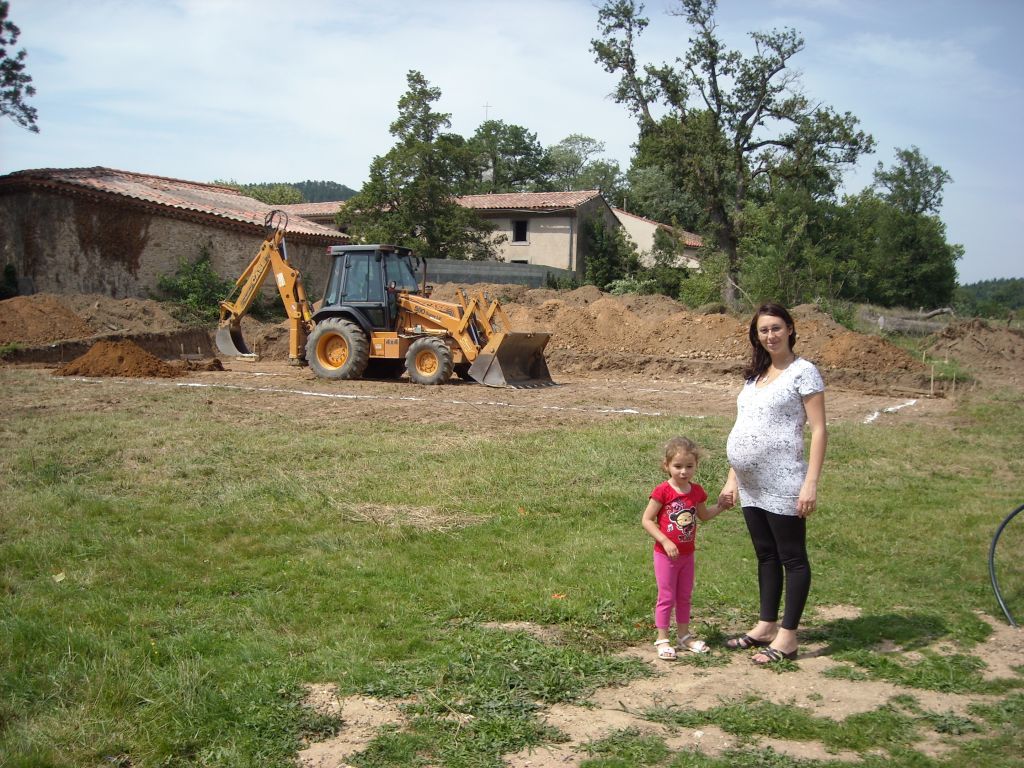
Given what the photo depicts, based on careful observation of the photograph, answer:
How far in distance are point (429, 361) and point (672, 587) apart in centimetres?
1289

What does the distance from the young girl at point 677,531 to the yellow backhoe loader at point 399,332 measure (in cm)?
1234

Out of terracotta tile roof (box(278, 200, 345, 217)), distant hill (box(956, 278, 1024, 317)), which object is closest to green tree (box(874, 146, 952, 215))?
distant hill (box(956, 278, 1024, 317))

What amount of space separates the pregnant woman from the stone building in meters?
23.2

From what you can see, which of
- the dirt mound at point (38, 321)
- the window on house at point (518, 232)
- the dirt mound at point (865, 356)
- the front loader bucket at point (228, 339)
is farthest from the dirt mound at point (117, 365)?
the window on house at point (518, 232)

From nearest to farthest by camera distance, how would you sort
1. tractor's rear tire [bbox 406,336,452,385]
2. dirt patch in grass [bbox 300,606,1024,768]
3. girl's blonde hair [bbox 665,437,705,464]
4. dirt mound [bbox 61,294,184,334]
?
dirt patch in grass [bbox 300,606,1024,768] < girl's blonde hair [bbox 665,437,705,464] < tractor's rear tire [bbox 406,336,452,385] < dirt mound [bbox 61,294,184,334]

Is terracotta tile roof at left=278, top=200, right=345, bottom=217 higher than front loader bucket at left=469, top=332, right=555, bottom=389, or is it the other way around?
terracotta tile roof at left=278, top=200, right=345, bottom=217

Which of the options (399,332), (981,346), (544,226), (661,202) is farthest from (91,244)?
(661,202)

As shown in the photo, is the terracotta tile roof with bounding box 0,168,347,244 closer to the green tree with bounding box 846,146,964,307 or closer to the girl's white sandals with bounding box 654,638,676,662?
the girl's white sandals with bounding box 654,638,676,662

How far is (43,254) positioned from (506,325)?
1318 cm

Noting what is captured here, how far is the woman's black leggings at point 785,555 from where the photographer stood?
476 cm

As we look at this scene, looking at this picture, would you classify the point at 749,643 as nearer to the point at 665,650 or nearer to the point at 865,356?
the point at 665,650

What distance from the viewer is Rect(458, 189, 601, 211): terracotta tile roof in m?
42.2

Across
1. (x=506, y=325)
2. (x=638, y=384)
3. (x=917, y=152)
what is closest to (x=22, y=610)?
(x=506, y=325)

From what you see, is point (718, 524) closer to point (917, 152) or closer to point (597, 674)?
point (597, 674)
